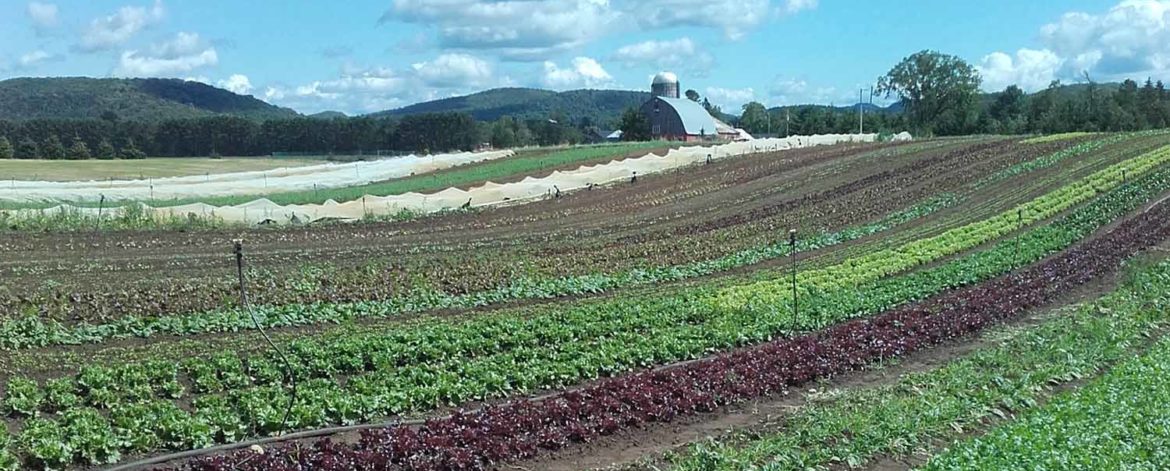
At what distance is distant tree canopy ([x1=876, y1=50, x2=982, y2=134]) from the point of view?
99.5m

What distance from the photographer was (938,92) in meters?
102

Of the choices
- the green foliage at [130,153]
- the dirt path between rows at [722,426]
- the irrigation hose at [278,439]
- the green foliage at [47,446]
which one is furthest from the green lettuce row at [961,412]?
the green foliage at [130,153]

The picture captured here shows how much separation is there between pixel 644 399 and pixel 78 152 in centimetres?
10144

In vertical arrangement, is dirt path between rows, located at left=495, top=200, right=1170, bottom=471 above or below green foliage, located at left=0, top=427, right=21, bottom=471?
below

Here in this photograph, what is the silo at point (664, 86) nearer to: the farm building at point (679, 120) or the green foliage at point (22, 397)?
the farm building at point (679, 120)

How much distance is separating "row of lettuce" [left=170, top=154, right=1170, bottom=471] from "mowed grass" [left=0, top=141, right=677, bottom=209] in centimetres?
2853

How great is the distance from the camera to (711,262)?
2500cm

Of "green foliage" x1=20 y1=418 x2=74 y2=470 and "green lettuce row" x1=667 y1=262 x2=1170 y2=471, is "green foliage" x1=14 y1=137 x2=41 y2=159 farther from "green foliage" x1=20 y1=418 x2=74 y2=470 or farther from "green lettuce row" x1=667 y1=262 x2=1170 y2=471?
"green lettuce row" x1=667 y1=262 x2=1170 y2=471

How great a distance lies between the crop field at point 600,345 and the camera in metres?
9.84

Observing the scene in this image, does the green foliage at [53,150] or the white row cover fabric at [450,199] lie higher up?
the green foliage at [53,150]

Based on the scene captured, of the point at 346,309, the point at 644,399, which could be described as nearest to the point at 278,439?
the point at 644,399

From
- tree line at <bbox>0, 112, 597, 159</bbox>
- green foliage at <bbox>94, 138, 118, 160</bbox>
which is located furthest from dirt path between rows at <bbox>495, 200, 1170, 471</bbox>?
tree line at <bbox>0, 112, 597, 159</bbox>

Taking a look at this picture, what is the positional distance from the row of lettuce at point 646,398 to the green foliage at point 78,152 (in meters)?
97.7

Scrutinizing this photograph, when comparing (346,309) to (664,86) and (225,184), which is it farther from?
(664,86)
